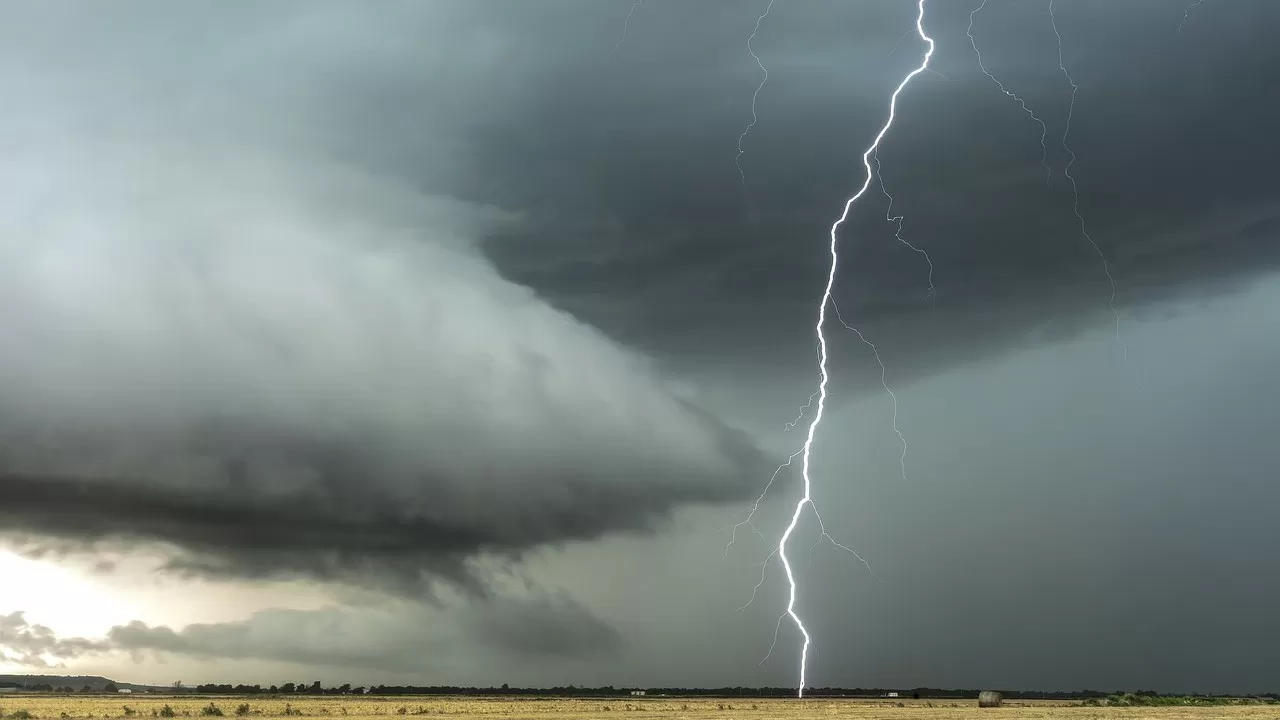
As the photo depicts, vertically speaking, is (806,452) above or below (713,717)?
above

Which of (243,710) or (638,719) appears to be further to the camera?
(243,710)

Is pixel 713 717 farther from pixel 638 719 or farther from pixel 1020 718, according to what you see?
pixel 1020 718

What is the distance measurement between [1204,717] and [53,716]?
70336mm

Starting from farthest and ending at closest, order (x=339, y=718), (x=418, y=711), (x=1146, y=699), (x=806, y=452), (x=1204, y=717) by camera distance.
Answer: (x=1146, y=699)
(x=418, y=711)
(x=1204, y=717)
(x=339, y=718)
(x=806, y=452)

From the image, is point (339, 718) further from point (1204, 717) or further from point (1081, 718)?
point (1204, 717)

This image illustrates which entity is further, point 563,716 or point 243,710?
point 243,710

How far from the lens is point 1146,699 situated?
335ft

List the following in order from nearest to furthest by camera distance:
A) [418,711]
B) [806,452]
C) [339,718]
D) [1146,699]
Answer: [806,452] < [339,718] < [418,711] < [1146,699]

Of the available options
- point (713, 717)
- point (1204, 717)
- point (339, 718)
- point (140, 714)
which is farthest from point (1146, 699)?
point (140, 714)

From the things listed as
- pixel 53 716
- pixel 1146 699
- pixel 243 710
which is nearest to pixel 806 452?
pixel 243 710

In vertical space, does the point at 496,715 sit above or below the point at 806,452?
below

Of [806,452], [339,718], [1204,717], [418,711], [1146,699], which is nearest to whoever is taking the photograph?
[806,452]

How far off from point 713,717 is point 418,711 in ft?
72.5

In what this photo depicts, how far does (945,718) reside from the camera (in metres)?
61.0
